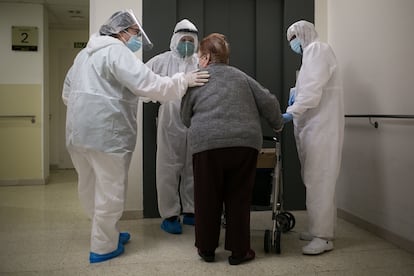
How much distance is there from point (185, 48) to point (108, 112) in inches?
41.7

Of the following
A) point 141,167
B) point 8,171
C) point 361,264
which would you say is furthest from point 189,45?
point 8,171

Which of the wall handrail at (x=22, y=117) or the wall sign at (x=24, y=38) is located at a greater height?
the wall sign at (x=24, y=38)

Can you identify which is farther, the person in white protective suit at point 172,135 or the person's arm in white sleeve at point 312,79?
the person in white protective suit at point 172,135

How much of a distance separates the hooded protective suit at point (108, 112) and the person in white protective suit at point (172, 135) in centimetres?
67

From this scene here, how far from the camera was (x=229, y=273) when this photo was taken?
219 centimetres

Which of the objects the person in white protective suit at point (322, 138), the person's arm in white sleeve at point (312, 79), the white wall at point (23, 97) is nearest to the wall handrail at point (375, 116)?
the person in white protective suit at point (322, 138)

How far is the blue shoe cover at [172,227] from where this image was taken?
304 centimetres

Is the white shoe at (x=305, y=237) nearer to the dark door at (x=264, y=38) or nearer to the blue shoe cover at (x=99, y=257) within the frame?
the dark door at (x=264, y=38)

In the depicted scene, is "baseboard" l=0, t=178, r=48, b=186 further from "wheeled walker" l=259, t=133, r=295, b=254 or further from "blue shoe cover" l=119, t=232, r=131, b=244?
"wheeled walker" l=259, t=133, r=295, b=254

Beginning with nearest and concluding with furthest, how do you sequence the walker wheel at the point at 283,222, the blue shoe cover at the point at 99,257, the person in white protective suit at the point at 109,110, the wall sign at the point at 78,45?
1. the person in white protective suit at the point at 109,110
2. the blue shoe cover at the point at 99,257
3. the walker wheel at the point at 283,222
4. the wall sign at the point at 78,45

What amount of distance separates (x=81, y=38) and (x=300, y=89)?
536 centimetres

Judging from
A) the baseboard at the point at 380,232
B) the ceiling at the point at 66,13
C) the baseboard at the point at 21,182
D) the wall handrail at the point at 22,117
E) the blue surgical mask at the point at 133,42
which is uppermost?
the ceiling at the point at 66,13

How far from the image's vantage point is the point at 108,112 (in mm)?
2297

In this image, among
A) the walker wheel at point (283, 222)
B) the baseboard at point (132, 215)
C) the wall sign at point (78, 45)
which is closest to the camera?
the walker wheel at point (283, 222)
